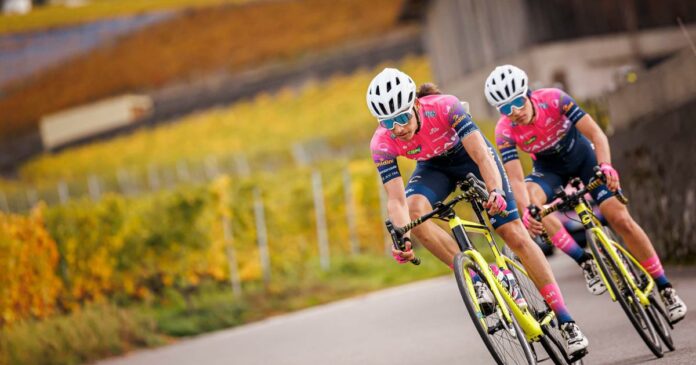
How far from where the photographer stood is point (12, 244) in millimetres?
18359

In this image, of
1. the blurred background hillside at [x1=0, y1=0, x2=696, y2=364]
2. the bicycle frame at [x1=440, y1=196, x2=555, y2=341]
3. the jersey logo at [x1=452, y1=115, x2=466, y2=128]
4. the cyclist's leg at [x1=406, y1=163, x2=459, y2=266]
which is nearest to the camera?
the bicycle frame at [x1=440, y1=196, x2=555, y2=341]

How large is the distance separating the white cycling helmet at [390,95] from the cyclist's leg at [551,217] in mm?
1635

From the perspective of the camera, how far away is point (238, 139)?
63.8 metres

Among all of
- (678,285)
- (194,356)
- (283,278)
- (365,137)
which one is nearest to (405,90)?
(678,285)

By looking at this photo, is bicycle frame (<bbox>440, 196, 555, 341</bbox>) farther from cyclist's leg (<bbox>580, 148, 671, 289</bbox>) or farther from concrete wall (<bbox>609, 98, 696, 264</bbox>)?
concrete wall (<bbox>609, 98, 696, 264</bbox>)

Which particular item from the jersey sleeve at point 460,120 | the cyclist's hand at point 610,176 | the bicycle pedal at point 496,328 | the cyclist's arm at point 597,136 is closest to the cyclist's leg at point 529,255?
the jersey sleeve at point 460,120

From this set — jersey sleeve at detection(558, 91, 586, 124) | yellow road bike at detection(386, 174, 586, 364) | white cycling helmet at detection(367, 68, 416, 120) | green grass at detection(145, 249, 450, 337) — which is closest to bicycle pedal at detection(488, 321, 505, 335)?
yellow road bike at detection(386, 174, 586, 364)

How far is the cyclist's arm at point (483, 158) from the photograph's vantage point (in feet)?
25.1

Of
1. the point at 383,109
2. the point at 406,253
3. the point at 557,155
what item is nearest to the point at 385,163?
the point at 383,109

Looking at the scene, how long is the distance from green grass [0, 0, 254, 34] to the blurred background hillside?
40cm

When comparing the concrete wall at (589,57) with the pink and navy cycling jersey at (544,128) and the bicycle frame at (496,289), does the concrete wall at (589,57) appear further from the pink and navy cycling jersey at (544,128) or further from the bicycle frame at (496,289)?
the bicycle frame at (496,289)

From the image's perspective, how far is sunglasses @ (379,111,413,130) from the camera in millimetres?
7508

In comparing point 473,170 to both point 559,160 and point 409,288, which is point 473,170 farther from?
point 409,288

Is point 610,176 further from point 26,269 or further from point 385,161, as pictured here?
point 26,269
